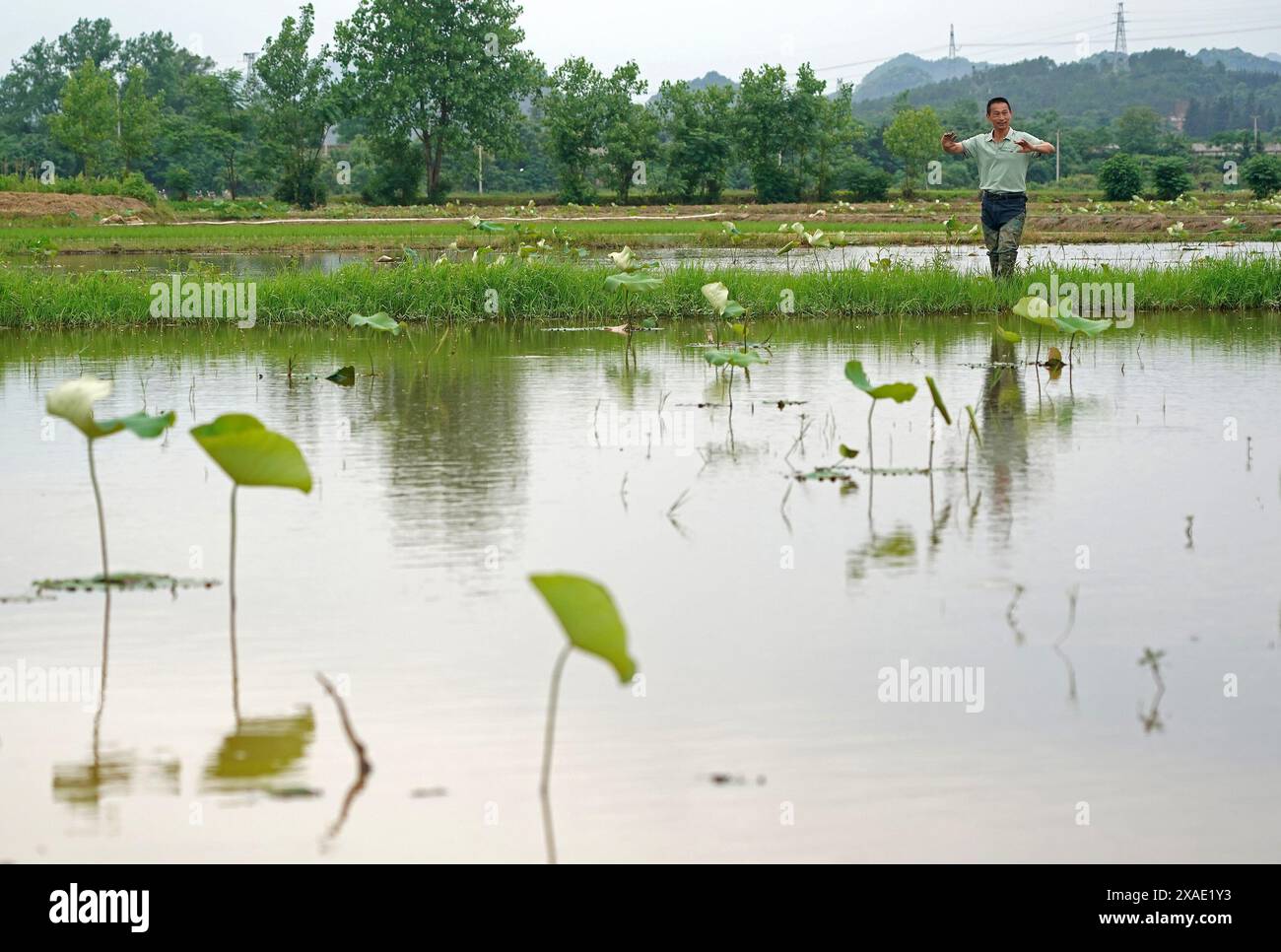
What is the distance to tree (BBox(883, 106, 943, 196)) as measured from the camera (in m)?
75.3

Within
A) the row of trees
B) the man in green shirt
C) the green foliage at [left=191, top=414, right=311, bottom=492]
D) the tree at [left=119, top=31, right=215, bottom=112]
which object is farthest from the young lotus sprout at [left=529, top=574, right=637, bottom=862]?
the tree at [left=119, top=31, right=215, bottom=112]

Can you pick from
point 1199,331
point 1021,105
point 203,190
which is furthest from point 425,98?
point 1021,105

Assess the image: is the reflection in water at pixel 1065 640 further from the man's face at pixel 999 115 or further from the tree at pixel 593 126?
the tree at pixel 593 126

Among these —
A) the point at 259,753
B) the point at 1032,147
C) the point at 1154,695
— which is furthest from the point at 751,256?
the point at 259,753

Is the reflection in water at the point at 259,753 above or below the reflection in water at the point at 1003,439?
below

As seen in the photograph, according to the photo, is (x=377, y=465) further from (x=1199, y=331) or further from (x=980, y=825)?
(x=1199, y=331)

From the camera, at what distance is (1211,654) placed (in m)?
4.19

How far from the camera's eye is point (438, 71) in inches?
2512

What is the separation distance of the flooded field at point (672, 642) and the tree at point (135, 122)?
6359 cm

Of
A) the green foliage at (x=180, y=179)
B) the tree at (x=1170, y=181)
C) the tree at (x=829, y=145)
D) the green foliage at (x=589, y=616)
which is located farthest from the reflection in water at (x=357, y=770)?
the green foliage at (x=180, y=179)

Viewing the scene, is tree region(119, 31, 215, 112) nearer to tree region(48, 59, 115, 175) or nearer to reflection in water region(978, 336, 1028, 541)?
tree region(48, 59, 115, 175)

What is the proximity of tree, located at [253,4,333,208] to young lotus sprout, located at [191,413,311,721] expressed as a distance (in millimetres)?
55801

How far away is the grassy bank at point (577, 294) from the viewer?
46.3 feet
